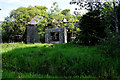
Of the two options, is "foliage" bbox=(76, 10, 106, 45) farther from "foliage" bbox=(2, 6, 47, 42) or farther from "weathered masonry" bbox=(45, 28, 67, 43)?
"foliage" bbox=(2, 6, 47, 42)

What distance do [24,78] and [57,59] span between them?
2398 mm

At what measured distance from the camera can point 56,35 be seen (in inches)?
754

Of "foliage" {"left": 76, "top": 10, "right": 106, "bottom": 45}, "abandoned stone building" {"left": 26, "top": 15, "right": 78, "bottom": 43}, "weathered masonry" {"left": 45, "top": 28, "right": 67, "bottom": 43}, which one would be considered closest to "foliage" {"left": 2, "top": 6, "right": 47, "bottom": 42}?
"abandoned stone building" {"left": 26, "top": 15, "right": 78, "bottom": 43}

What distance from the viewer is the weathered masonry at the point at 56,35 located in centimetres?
1727

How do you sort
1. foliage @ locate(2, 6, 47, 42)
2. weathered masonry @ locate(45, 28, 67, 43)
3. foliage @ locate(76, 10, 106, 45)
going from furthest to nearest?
foliage @ locate(2, 6, 47, 42) → weathered masonry @ locate(45, 28, 67, 43) → foliage @ locate(76, 10, 106, 45)

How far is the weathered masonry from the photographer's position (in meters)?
17.3

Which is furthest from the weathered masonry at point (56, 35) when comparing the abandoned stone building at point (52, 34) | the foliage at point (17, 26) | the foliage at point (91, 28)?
the foliage at point (17, 26)

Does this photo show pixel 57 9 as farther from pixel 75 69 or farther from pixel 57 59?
pixel 75 69

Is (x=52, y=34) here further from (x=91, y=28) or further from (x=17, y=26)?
(x=17, y=26)

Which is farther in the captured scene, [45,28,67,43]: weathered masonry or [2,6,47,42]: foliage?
[2,6,47,42]: foliage

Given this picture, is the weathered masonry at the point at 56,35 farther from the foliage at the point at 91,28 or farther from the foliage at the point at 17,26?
the foliage at the point at 17,26

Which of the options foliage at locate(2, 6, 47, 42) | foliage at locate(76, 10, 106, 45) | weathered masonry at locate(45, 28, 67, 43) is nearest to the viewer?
foliage at locate(76, 10, 106, 45)

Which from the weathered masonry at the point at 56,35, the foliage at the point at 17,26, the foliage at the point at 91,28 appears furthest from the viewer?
the foliage at the point at 17,26

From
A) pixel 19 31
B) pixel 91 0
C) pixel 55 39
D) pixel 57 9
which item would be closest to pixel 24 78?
pixel 91 0
